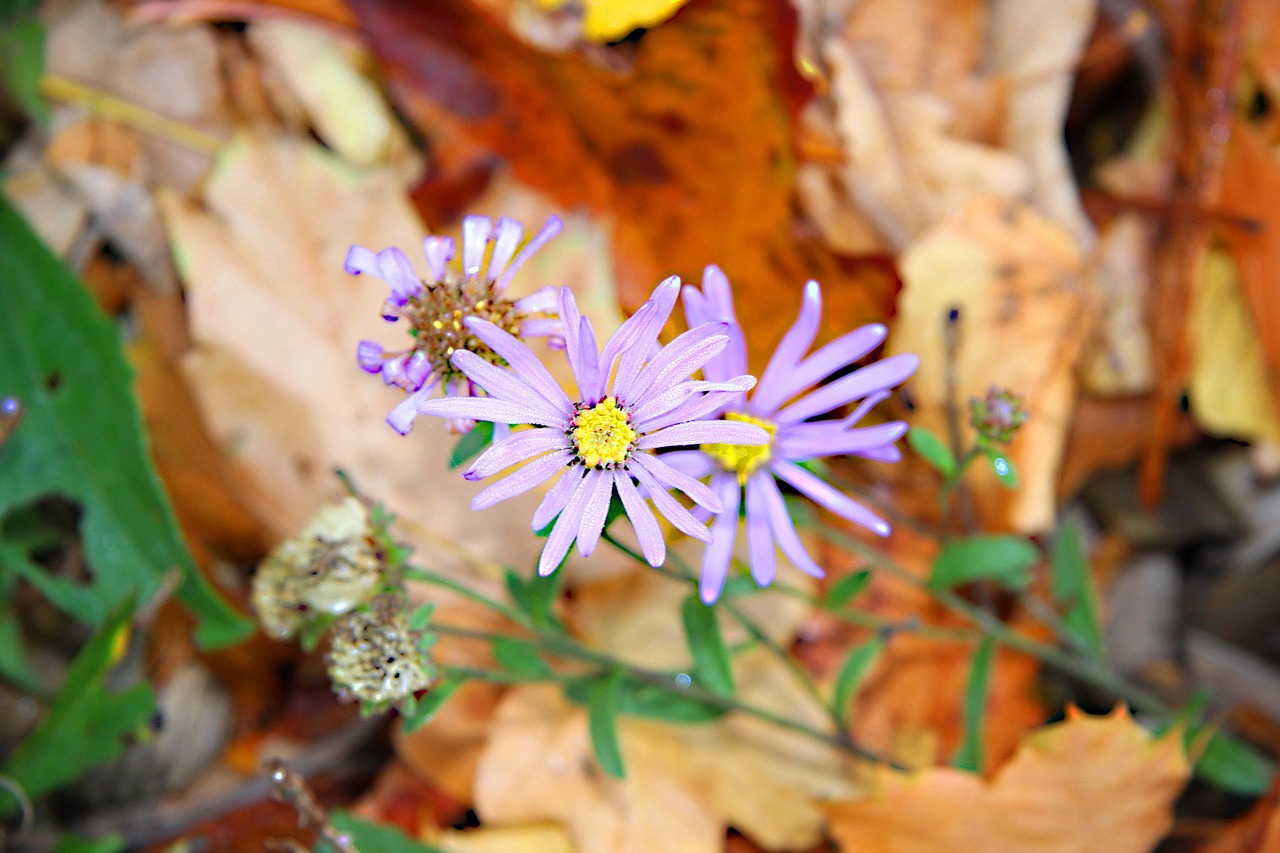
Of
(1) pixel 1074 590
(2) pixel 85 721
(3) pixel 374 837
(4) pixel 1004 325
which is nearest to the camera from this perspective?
(3) pixel 374 837

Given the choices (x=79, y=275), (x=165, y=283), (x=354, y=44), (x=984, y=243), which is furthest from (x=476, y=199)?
(x=984, y=243)

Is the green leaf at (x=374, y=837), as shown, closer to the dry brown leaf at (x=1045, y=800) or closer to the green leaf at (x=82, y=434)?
the green leaf at (x=82, y=434)

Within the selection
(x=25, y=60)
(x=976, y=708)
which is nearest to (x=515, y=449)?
(x=976, y=708)

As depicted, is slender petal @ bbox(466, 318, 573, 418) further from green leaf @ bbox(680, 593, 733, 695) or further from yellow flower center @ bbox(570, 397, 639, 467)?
green leaf @ bbox(680, 593, 733, 695)

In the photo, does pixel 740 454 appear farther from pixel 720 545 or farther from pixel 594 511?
pixel 594 511

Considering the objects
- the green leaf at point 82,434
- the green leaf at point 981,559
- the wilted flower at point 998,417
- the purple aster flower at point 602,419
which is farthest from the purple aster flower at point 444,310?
the green leaf at point 82,434

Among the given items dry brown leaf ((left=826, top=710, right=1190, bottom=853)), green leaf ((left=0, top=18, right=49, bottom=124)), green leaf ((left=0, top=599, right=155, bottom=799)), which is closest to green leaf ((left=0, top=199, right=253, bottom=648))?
green leaf ((left=0, top=599, right=155, bottom=799))

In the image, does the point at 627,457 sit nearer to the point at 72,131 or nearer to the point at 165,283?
the point at 165,283
